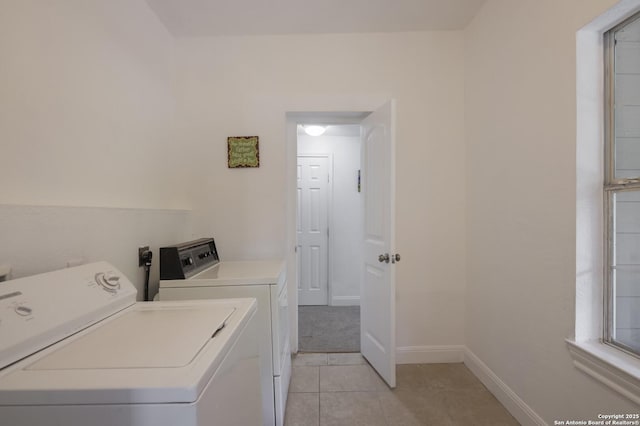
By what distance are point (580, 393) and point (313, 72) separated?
8.08 ft

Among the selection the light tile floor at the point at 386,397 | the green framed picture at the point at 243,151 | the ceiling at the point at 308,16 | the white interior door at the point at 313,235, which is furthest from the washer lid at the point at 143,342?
the white interior door at the point at 313,235

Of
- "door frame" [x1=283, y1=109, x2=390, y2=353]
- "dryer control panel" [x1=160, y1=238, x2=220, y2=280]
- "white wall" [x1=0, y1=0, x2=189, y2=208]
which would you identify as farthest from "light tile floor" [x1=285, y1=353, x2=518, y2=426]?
"white wall" [x1=0, y1=0, x2=189, y2=208]

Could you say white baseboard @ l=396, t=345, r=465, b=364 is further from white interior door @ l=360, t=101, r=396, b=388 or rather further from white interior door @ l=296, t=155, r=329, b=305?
white interior door @ l=296, t=155, r=329, b=305

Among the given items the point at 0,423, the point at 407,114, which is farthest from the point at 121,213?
the point at 407,114

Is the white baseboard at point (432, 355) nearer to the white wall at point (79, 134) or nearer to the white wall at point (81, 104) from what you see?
the white wall at point (79, 134)

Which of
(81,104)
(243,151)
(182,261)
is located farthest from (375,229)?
(81,104)

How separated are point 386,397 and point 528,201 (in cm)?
149

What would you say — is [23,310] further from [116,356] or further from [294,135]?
[294,135]

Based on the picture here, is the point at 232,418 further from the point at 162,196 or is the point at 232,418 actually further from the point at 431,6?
the point at 431,6

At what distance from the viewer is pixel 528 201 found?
1.48 meters

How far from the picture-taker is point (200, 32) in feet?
6.80

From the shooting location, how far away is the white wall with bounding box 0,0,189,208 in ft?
3.13

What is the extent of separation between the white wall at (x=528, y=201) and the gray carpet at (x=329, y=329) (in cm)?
105

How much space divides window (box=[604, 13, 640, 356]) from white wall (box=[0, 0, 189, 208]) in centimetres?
236
